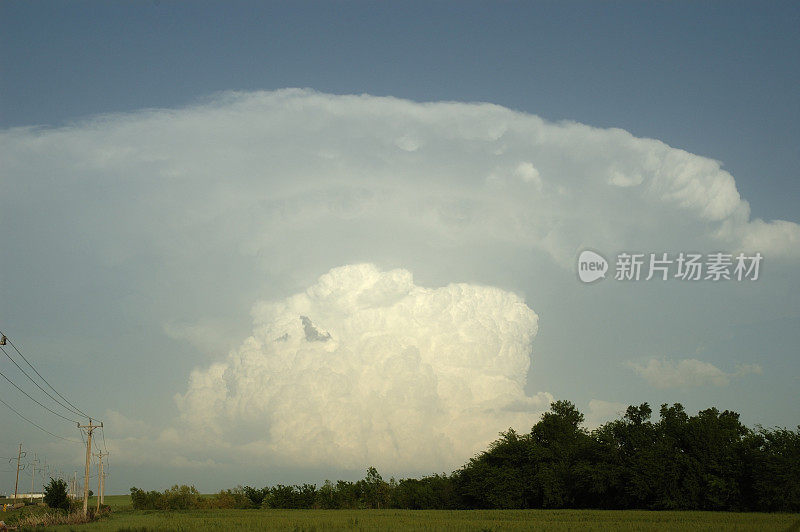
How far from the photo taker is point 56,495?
72.2 m

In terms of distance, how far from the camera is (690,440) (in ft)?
222

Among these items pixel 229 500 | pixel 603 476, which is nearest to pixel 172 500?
pixel 229 500

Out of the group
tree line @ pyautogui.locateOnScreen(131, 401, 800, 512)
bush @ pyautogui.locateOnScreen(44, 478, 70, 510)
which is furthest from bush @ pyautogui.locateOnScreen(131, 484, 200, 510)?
bush @ pyautogui.locateOnScreen(44, 478, 70, 510)

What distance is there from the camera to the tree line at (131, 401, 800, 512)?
64125 millimetres

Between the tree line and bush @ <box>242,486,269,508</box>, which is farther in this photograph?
bush @ <box>242,486,269,508</box>

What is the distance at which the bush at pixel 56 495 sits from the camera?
7175cm

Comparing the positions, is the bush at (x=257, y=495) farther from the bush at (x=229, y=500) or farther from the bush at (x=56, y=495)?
the bush at (x=56, y=495)

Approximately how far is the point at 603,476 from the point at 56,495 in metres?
56.8

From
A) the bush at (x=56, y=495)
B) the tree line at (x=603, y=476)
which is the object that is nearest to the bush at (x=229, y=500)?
the tree line at (x=603, y=476)

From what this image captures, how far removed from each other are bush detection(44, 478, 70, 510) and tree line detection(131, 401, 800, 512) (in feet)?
79.0

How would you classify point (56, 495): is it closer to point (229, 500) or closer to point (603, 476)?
point (229, 500)

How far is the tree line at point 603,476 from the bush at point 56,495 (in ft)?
79.0

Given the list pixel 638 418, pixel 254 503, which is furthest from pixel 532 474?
pixel 254 503

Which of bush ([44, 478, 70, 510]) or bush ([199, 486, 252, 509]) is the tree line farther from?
bush ([44, 478, 70, 510])
